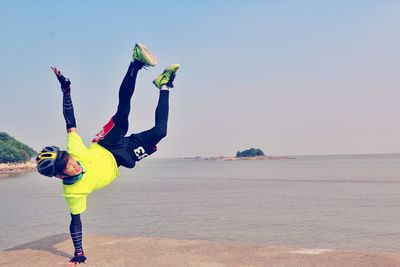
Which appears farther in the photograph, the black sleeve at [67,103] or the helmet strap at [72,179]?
the helmet strap at [72,179]

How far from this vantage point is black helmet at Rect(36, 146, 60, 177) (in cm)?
711

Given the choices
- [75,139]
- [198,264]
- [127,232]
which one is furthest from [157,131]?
[127,232]

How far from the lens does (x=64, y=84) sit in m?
7.45

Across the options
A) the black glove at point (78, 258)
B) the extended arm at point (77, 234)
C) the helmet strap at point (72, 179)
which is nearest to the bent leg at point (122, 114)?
the helmet strap at point (72, 179)

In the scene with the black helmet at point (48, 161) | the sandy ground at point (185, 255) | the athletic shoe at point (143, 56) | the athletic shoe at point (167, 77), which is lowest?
the sandy ground at point (185, 255)

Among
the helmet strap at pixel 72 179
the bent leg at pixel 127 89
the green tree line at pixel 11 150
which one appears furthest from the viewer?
the green tree line at pixel 11 150

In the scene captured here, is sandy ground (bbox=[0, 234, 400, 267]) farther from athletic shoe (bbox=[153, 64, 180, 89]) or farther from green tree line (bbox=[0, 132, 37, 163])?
green tree line (bbox=[0, 132, 37, 163])

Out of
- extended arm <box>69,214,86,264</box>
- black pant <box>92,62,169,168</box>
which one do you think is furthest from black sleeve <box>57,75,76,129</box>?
extended arm <box>69,214,86,264</box>

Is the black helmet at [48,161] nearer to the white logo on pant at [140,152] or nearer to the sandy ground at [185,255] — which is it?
the white logo on pant at [140,152]

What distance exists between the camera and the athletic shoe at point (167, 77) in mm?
7898

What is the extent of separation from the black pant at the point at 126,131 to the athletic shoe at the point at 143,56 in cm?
15

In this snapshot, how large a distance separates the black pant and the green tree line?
127193mm

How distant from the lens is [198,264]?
25.5ft

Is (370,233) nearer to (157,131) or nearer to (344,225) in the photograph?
(344,225)
